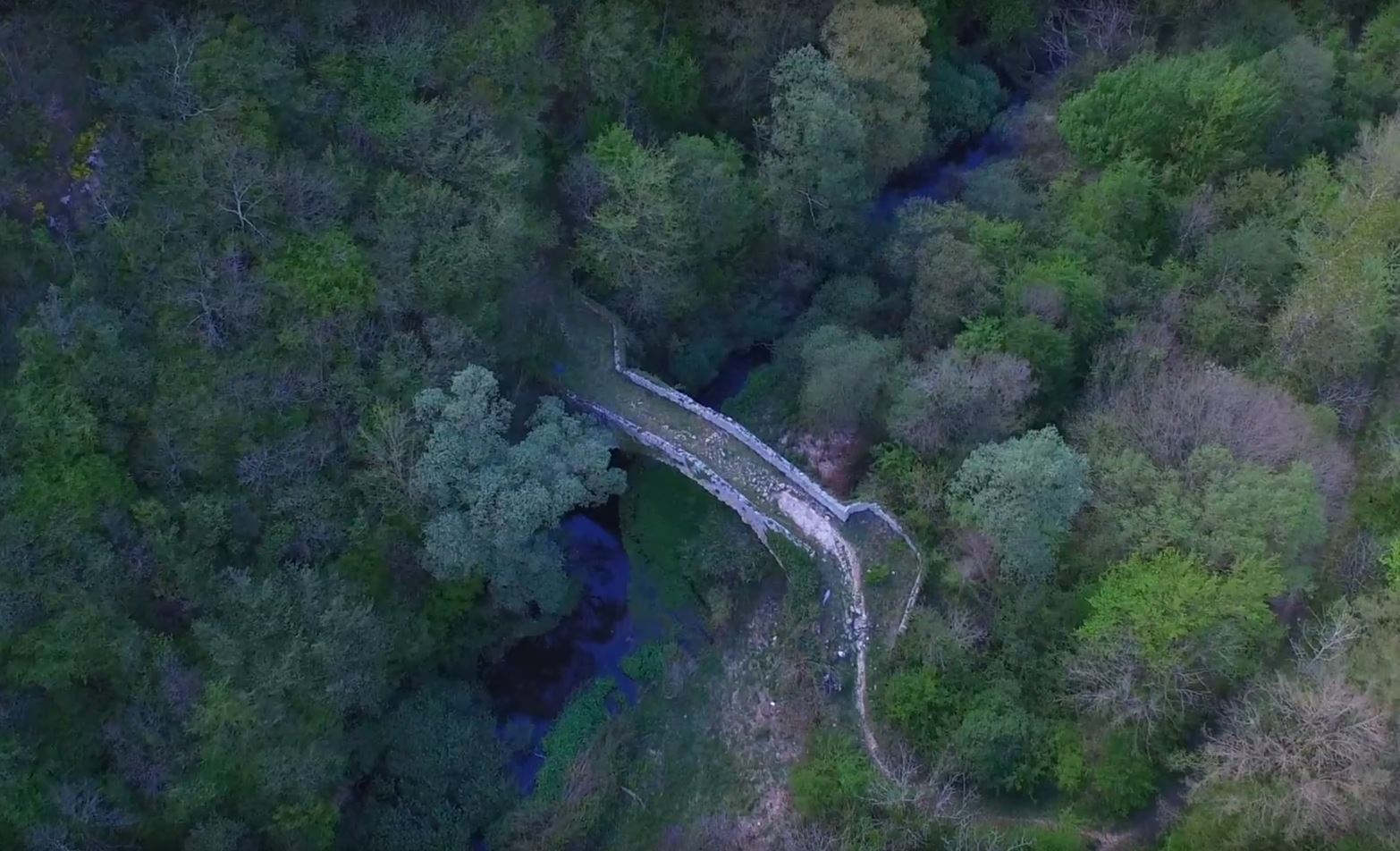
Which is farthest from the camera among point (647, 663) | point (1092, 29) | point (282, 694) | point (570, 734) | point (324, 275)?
point (1092, 29)

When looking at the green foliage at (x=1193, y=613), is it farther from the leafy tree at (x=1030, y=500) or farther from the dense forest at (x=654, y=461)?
the leafy tree at (x=1030, y=500)

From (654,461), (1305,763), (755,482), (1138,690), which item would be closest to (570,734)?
(654,461)

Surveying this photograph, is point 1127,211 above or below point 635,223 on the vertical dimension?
above

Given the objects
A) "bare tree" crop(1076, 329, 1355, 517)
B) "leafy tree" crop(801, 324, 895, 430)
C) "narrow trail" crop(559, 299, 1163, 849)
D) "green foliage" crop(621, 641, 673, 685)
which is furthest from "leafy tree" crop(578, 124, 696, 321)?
"bare tree" crop(1076, 329, 1355, 517)

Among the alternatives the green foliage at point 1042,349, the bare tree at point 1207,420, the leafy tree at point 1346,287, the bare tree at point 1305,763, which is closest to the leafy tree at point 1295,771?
the bare tree at point 1305,763

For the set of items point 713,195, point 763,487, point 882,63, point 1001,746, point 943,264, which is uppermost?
point 882,63

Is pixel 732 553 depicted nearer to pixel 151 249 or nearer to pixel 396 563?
pixel 396 563

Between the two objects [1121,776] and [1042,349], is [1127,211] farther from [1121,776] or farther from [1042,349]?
[1121,776]

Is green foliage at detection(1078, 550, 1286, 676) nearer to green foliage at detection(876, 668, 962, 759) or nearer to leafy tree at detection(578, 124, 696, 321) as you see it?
green foliage at detection(876, 668, 962, 759)
